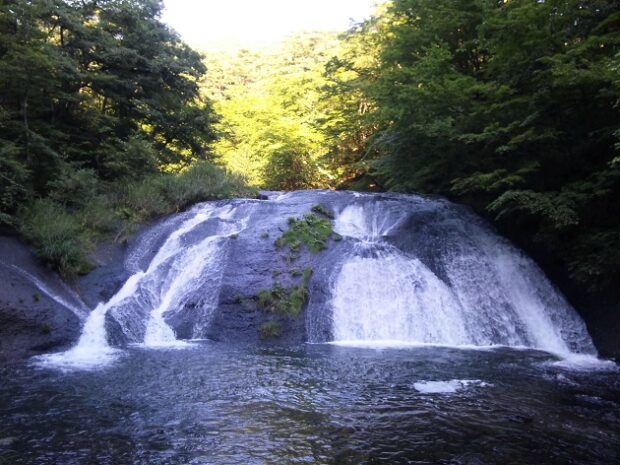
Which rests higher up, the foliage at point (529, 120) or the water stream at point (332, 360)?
the foliage at point (529, 120)

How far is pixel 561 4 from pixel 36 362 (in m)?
12.4

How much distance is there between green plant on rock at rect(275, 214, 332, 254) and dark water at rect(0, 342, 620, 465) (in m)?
4.36

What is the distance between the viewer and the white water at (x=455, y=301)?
10.1 meters

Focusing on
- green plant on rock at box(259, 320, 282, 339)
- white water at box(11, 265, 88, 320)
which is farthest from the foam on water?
white water at box(11, 265, 88, 320)

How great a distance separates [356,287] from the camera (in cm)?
1092

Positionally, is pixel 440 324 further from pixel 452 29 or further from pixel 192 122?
pixel 192 122

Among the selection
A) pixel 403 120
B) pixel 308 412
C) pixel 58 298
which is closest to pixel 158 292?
pixel 58 298

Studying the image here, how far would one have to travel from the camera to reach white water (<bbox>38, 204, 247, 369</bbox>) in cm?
852

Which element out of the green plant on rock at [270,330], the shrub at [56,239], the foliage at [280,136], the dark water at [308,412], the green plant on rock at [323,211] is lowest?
the dark water at [308,412]

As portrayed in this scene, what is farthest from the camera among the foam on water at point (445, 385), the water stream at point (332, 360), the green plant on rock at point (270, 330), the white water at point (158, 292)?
the green plant on rock at point (270, 330)

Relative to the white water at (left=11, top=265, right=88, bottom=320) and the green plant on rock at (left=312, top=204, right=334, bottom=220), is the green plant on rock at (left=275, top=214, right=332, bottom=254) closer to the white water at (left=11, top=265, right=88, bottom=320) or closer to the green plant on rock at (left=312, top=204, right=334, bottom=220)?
the green plant on rock at (left=312, top=204, right=334, bottom=220)

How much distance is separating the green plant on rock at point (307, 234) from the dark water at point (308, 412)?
14.3 feet

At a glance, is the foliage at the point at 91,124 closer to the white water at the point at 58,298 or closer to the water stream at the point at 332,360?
the white water at the point at 58,298

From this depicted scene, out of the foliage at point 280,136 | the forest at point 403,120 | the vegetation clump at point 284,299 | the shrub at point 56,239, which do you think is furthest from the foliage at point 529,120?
the foliage at point 280,136
